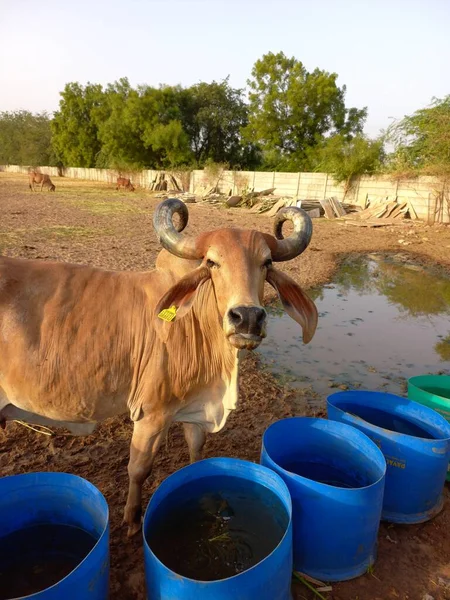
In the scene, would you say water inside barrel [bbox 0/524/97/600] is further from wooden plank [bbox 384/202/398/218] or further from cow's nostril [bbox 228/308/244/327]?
wooden plank [bbox 384/202/398/218]

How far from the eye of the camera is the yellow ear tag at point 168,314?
2.74 m

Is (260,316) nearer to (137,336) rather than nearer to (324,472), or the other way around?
(137,336)

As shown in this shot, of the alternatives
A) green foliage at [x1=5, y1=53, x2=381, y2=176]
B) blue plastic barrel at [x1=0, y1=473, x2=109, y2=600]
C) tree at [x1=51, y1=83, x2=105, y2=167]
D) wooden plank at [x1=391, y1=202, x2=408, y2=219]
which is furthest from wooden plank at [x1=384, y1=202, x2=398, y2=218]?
tree at [x1=51, y1=83, x2=105, y2=167]

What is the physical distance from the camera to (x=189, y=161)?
38.2m

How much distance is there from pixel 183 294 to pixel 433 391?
2902 mm

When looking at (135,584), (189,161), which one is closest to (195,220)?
(135,584)

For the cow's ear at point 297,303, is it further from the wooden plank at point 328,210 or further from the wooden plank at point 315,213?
the wooden plank at point 328,210

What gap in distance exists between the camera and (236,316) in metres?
2.34

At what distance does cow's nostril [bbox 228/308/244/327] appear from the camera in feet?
7.52

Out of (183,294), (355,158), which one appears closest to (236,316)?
(183,294)

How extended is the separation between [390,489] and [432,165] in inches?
745

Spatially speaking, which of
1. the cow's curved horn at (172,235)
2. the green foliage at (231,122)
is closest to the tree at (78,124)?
the green foliage at (231,122)

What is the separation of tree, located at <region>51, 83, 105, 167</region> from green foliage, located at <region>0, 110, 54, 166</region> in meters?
10.4

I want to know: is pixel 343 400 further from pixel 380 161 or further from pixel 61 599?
pixel 380 161
